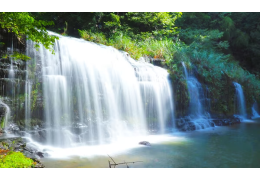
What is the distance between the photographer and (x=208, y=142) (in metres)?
7.68

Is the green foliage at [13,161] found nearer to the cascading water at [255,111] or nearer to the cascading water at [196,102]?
the cascading water at [196,102]

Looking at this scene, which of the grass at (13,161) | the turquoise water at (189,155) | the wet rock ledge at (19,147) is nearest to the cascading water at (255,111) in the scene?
the turquoise water at (189,155)

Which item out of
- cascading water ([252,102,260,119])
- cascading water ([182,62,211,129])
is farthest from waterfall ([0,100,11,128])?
cascading water ([252,102,260,119])

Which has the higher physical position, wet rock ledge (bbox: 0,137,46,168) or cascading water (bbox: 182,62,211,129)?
cascading water (bbox: 182,62,211,129)

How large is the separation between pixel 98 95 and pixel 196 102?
5794 millimetres

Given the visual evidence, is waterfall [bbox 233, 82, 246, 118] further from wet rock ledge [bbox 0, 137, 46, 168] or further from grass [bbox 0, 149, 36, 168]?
grass [bbox 0, 149, 36, 168]

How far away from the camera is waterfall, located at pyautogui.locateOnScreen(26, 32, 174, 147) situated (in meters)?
7.12

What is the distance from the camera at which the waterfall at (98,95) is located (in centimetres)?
712

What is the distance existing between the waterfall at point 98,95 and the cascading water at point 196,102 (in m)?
1.52

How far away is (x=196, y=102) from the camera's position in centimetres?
Result: 1153

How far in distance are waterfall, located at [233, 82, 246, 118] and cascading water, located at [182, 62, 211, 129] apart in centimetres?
305

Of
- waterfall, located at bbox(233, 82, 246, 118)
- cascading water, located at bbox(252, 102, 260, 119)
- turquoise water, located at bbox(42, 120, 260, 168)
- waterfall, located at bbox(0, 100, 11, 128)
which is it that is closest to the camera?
turquoise water, located at bbox(42, 120, 260, 168)
